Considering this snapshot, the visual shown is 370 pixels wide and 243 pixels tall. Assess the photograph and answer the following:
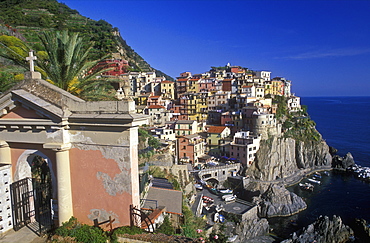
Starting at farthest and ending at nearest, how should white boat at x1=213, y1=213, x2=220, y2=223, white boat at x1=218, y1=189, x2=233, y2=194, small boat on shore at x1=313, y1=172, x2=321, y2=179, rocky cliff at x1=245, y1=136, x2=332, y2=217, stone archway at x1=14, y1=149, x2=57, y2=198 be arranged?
small boat on shore at x1=313, y1=172, x2=321, y2=179
white boat at x1=218, y1=189, x2=233, y2=194
rocky cliff at x1=245, y1=136, x2=332, y2=217
white boat at x1=213, y1=213, x2=220, y2=223
stone archway at x1=14, y1=149, x2=57, y2=198

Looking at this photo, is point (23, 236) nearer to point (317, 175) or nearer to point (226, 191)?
point (226, 191)

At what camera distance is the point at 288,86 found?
7875 cm

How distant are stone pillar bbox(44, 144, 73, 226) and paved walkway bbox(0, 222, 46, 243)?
0.88 metres

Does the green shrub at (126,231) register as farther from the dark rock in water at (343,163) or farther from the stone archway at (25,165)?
the dark rock in water at (343,163)

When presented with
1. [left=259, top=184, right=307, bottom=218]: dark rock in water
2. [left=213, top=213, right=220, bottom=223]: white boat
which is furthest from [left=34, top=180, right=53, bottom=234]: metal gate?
[left=259, top=184, right=307, bottom=218]: dark rock in water

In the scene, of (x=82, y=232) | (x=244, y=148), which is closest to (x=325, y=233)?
(x=244, y=148)

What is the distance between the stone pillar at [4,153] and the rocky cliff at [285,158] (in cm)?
3889

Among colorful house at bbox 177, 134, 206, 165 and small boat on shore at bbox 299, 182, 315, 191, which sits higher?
colorful house at bbox 177, 134, 206, 165

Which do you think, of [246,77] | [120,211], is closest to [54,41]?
[120,211]

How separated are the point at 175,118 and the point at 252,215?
29.3 metres

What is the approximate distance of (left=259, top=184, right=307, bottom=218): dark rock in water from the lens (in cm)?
3269

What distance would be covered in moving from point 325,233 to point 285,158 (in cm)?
2235

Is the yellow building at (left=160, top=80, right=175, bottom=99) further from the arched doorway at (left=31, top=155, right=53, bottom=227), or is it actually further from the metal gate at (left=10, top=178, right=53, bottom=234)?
the metal gate at (left=10, top=178, right=53, bottom=234)

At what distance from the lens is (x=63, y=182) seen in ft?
24.2
